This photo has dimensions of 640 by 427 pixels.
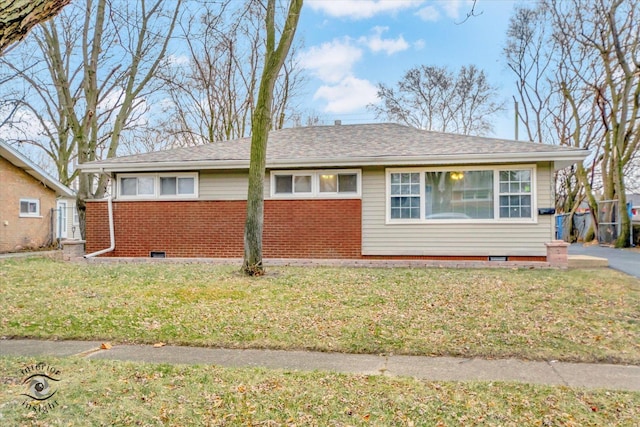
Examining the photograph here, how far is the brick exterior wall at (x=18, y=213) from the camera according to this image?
1596 cm

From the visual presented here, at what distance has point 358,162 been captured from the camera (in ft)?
35.5

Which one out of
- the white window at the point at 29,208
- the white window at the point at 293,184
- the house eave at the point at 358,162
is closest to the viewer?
the house eave at the point at 358,162

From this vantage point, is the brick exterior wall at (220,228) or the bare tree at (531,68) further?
the bare tree at (531,68)

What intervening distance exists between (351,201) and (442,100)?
2084 centimetres

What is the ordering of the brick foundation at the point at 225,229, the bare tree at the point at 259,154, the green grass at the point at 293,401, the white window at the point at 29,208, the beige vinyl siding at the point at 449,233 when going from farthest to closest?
the white window at the point at 29,208, the brick foundation at the point at 225,229, the beige vinyl siding at the point at 449,233, the bare tree at the point at 259,154, the green grass at the point at 293,401

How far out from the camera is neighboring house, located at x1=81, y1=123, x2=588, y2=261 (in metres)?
10.6

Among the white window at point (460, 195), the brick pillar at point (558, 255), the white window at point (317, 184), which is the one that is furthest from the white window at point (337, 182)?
the brick pillar at point (558, 255)

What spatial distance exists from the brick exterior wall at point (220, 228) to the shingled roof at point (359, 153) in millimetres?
1094

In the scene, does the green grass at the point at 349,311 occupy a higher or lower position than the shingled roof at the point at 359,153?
lower

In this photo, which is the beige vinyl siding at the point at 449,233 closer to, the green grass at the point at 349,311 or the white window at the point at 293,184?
the white window at the point at 293,184

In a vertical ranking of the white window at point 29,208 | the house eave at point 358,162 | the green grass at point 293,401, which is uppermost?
the house eave at point 358,162

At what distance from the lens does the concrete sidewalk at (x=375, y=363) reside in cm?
363

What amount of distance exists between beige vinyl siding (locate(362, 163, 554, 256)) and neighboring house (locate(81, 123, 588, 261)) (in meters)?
0.03

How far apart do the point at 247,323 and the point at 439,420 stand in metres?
2.97
